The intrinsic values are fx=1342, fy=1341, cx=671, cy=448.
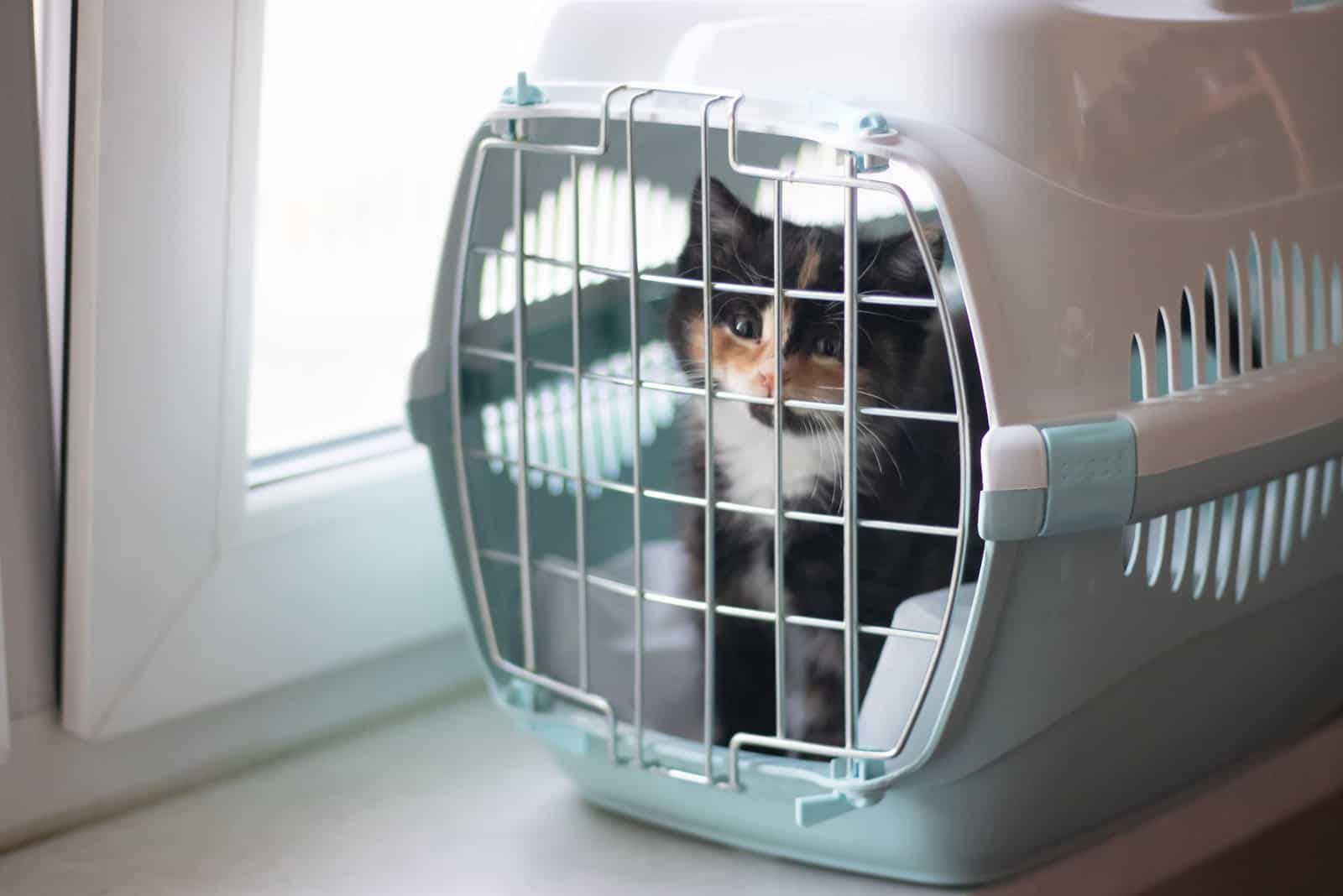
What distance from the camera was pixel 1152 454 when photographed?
0.64m

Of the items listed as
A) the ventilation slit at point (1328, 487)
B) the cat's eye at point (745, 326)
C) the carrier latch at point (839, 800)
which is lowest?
the carrier latch at point (839, 800)

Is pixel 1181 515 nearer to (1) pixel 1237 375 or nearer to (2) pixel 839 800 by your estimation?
(1) pixel 1237 375

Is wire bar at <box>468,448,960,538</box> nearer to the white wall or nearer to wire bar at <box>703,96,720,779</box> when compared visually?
wire bar at <box>703,96,720,779</box>

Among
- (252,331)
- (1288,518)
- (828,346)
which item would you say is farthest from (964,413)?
(252,331)

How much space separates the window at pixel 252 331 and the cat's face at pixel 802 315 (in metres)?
0.17

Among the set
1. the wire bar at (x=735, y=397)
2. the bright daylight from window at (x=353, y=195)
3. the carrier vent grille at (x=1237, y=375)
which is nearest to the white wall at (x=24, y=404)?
the bright daylight from window at (x=353, y=195)

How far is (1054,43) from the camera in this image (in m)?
0.65

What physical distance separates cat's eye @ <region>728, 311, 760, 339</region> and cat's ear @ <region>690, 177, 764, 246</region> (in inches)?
2.2

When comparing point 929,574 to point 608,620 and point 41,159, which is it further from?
point 41,159

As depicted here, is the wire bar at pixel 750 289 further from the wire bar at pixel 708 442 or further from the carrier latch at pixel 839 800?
the carrier latch at pixel 839 800

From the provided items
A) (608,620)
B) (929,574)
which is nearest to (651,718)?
(608,620)

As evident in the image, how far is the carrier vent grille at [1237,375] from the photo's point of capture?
0.70 m

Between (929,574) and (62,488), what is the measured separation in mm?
527

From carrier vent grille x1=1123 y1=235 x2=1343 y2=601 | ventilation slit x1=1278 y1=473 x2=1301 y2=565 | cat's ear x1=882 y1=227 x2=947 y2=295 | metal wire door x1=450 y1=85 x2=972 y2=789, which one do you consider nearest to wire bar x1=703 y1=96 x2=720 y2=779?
metal wire door x1=450 y1=85 x2=972 y2=789
